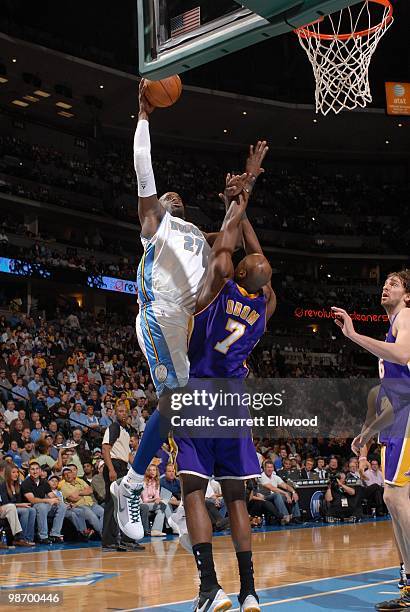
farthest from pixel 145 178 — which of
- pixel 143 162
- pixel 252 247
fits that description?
pixel 252 247

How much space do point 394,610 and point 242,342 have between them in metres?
2.01

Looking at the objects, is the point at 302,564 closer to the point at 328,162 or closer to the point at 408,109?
the point at 408,109

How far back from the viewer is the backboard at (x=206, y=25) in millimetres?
4004

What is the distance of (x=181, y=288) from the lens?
15.4ft

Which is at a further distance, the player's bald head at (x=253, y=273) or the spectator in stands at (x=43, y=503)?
the spectator in stands at (x=43, y=503)

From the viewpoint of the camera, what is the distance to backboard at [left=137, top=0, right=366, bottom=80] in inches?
158

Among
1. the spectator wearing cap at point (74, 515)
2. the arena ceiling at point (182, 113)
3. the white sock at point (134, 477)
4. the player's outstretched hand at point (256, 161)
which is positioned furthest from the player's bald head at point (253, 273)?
the arena ceiling at point (182, 113)

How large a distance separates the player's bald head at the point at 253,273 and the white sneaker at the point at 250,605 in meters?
1.69

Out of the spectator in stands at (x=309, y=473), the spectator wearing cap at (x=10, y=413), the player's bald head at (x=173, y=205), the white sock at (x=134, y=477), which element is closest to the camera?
the white sock at (x=134, y=477)

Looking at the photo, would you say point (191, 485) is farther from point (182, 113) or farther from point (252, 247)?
point (182, 113)

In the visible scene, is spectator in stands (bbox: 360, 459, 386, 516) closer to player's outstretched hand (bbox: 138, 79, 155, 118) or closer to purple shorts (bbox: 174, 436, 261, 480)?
purple shorts (bbox: 174, 436, 261, 480)

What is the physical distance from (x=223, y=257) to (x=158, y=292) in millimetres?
561

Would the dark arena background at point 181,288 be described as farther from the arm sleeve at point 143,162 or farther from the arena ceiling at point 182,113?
the arm sleeve at point 143,162

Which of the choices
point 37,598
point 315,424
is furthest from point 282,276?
point 37,598
